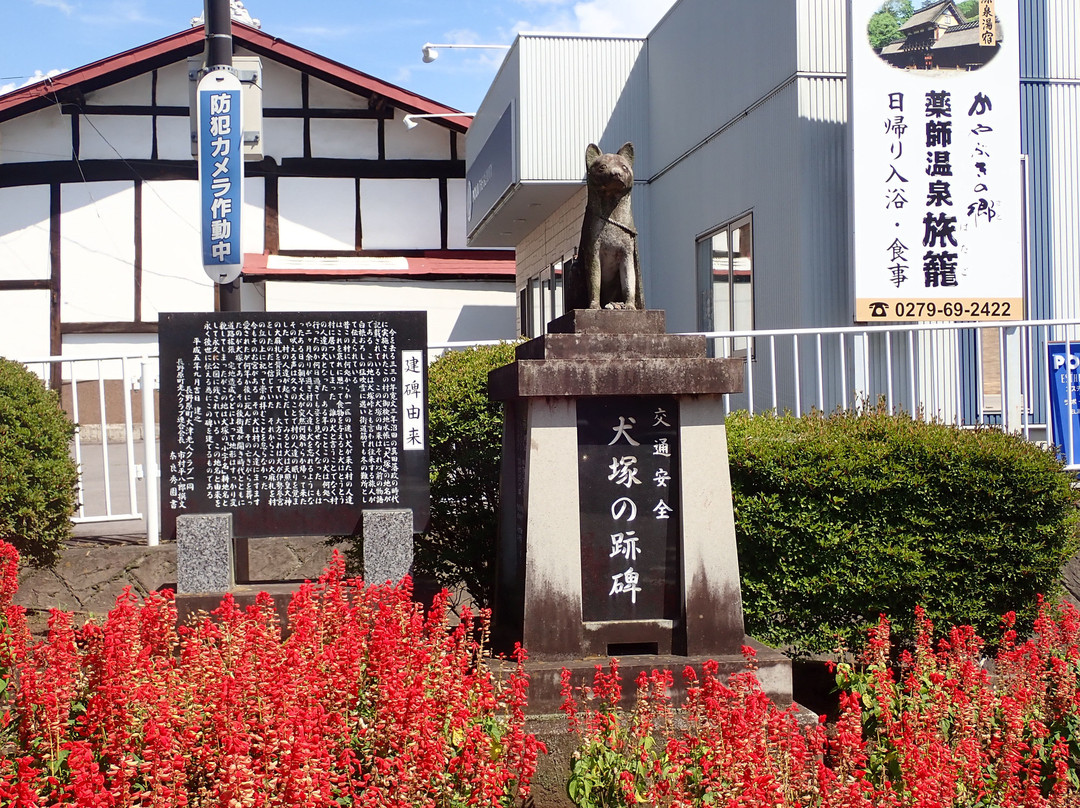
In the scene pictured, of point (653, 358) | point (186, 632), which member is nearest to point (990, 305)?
point (653, 358)

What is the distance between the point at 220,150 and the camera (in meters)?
7.17

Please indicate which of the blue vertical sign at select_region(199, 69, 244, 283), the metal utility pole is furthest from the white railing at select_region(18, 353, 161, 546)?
the blue vertical sign at select_region(199, 69, 244, 283)

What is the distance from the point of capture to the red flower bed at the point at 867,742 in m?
3.35

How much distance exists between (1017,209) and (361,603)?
7626mm

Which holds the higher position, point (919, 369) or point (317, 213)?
point (317, 213)

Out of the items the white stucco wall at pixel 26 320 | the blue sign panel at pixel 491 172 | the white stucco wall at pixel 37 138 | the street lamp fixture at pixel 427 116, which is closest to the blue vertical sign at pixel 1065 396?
the blue sign panel at pixel 491 172

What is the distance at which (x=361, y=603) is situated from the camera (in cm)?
465

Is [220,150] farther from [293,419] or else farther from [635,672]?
[635,672]

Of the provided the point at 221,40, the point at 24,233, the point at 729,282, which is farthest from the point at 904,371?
the point at 24,233

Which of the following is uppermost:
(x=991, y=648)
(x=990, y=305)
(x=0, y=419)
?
(x=990, y=305)

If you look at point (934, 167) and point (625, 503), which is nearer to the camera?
point (625, 503)

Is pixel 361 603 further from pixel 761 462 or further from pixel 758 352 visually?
pixel 758 352

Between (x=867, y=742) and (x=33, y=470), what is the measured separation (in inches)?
223

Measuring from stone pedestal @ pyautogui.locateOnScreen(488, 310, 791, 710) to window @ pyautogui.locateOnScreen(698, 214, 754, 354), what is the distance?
574 centimetres
